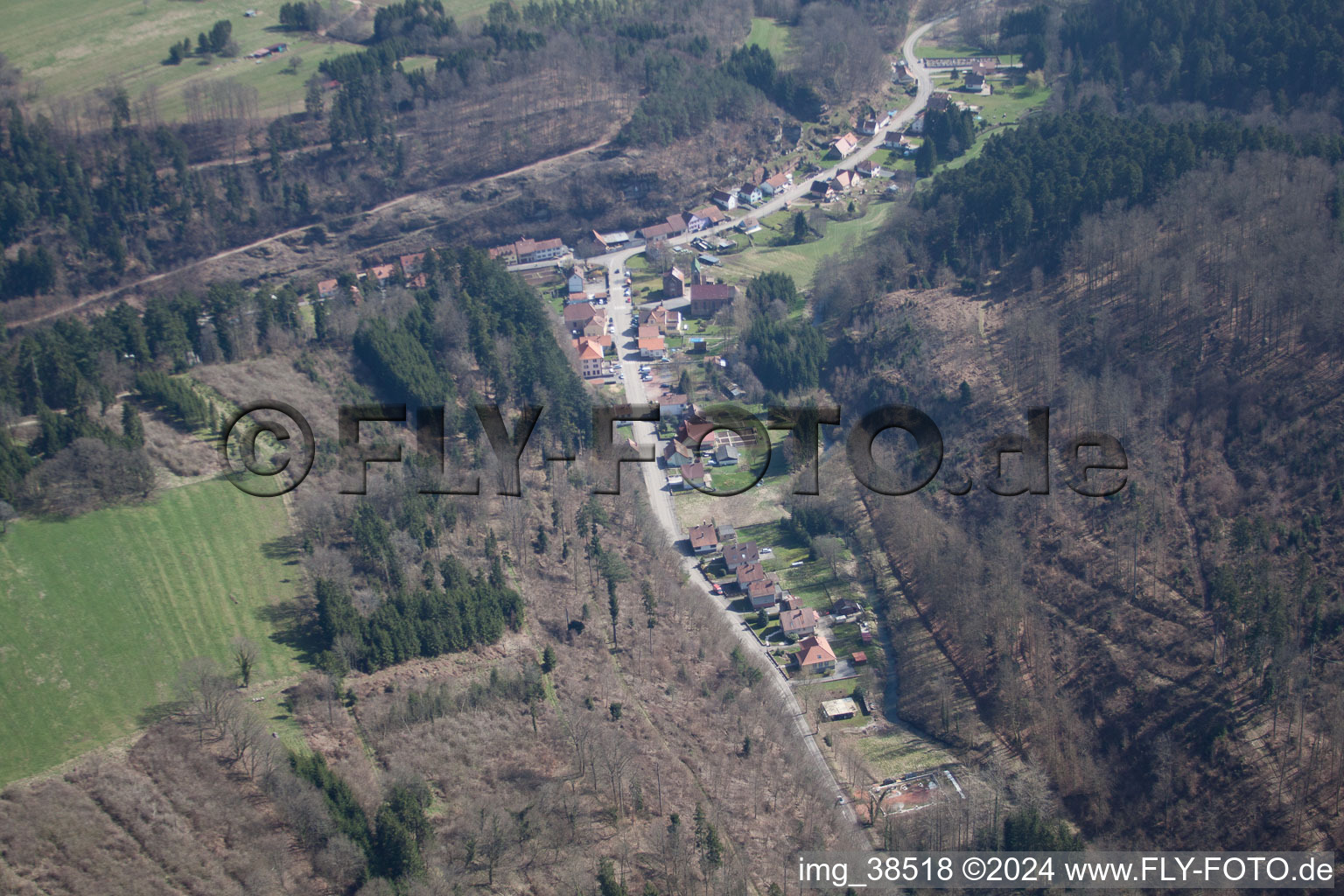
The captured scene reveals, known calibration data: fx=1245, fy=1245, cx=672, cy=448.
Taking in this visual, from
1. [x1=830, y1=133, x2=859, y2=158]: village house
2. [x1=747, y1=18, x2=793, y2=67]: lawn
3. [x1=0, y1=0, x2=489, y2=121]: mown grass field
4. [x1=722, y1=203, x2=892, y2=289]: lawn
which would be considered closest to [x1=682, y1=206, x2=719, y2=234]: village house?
[x1=722, y1=203, x2=892, y2=289]: lawn

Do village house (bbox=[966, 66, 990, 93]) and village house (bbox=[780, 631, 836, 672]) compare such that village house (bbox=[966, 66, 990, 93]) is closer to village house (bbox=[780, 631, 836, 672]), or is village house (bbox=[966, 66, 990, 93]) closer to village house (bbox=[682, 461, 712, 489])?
village house (bbox=[682, 461, 712, 489])

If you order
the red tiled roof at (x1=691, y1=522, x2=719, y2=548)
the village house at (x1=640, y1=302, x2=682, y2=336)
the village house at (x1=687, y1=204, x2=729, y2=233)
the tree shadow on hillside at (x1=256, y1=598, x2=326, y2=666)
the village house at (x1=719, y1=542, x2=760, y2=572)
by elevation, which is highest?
the village house at (x1=687, y1=204, x2=729, y2=233)

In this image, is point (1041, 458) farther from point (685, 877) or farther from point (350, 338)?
point (350, 338)

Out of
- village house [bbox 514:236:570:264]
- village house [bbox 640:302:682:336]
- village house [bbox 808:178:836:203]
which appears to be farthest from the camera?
village house [bbox 808:178:836:203]

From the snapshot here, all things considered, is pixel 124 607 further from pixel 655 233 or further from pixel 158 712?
pixel 655 233

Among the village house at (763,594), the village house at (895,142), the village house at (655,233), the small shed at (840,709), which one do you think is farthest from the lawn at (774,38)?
the small shed at (840,709)

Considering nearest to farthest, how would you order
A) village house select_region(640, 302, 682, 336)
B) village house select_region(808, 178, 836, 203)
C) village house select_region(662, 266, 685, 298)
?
1. village house select_region(640, 302, 682, 336)
2. village house select_region(662, 266, 685, 298)
3. village house select_region(808, 178, 836, 203)

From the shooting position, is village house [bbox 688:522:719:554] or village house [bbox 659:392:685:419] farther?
village house [bbox 659:392:685:419]
